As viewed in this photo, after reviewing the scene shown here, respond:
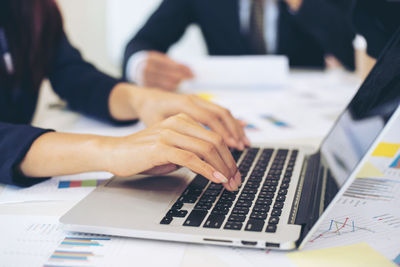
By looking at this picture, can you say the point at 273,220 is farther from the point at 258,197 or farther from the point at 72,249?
the point at 72,249

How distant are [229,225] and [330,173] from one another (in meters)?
0.19

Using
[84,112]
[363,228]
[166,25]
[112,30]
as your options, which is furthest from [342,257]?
[112,30]

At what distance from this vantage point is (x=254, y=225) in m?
0.42

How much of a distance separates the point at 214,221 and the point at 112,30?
98.2 inches

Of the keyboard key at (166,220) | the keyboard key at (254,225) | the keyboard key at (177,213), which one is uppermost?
the keyboard key at (254,225)

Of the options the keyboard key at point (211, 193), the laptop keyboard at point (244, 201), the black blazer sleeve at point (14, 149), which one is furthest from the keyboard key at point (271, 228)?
the black blazer sleeve at point (14, 149)

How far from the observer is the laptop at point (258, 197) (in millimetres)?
406

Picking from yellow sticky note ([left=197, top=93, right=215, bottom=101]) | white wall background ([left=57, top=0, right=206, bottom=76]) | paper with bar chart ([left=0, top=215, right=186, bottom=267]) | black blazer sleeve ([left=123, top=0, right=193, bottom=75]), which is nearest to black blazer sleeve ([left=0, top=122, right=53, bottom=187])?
paper with bar chart ([left=0, top=215, right=186, bottom=267])

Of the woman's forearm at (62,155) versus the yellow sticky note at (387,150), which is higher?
the yellow sticky note at (387,150)

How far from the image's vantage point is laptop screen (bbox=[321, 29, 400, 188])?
46 cm

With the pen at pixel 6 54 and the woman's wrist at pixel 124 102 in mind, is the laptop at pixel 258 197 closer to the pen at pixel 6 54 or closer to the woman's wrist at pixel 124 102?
the woman's wrist at pixel 124 102

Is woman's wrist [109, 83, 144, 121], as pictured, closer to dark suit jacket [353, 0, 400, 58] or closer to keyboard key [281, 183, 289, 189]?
keyboard key [281, 183, 289, 189]

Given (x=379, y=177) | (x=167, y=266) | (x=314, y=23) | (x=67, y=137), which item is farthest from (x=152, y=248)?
(x=314, y=23)

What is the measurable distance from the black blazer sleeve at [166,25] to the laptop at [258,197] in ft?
3.40
